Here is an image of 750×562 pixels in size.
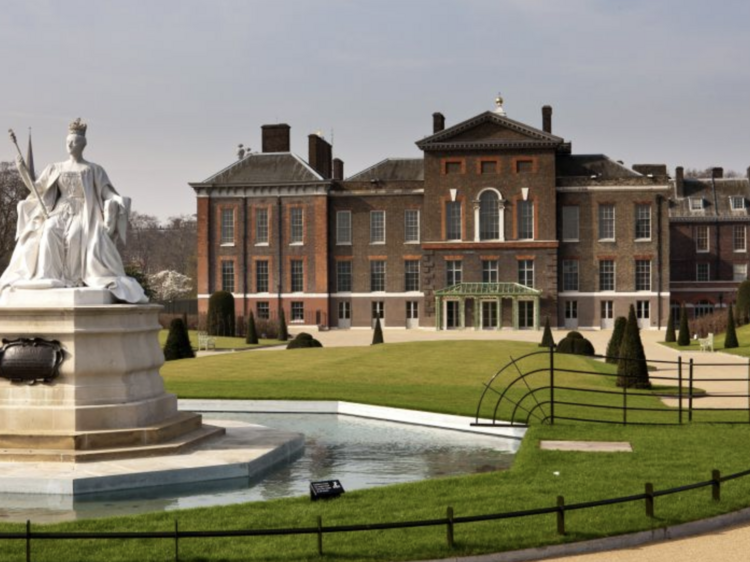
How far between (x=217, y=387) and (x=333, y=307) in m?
39.0

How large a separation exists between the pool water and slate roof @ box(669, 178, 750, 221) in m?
58.0

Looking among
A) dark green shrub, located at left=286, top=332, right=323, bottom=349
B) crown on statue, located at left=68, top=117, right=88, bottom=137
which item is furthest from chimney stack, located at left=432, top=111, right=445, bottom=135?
crown on statue, located at left=68, top=117, right=88, bottom=137

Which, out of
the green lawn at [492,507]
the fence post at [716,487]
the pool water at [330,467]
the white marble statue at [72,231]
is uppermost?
the white marble statue at [72,231]

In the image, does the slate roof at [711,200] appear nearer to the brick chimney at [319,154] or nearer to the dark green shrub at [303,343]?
the brick chimney at [319,154]

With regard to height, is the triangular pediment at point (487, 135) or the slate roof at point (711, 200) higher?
the triangular pediment at point (487, 135)

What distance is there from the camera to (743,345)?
41344 mm

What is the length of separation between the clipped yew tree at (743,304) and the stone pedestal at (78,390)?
1745 inches

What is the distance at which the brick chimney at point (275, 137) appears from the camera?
64.9 m

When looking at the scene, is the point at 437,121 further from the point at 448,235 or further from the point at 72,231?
the point at 72,231

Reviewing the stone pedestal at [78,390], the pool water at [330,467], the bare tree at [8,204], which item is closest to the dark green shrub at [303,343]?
the pool water at [330,467]

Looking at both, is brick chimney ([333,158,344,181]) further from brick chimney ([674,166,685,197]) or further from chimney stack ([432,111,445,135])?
brick chimney ([674,166,685,197])

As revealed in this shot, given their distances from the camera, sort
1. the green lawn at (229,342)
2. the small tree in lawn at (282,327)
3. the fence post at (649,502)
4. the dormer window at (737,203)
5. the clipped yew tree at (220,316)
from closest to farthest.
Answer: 1. the fence post at (649,502)
2. the green lawn at (229,342)
3. the small tree in lawn at (282,327)
4. the clipped yew tree at (220,316)
5. the dormer window at (737,203)

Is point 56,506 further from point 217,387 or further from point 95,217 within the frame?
point 217,387

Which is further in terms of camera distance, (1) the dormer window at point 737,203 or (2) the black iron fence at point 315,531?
(1) the dormer window at point 737,203
